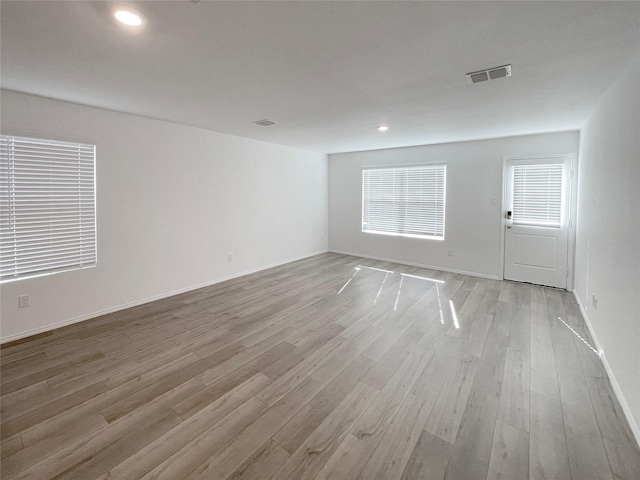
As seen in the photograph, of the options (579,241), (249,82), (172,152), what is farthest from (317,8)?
(579,241)

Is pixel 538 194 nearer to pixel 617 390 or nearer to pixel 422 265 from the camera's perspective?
pixel 422 265

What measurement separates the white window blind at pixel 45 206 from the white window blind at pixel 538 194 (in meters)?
6.09

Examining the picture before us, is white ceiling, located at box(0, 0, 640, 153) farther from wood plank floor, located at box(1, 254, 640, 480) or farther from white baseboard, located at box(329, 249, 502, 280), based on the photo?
white baseboard, located at box(329, 249, 502, 280)

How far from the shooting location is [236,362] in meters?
2.66

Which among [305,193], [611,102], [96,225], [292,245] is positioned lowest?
[292,245]

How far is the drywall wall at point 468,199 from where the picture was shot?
4.91 m

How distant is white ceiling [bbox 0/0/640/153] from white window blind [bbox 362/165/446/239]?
2.27m

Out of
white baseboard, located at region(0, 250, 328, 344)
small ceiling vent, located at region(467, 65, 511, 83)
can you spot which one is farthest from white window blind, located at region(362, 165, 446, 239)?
small ceiling vent, located at region(467, 65, 511, 83)

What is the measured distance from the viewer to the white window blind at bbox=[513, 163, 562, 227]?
4633 millimetres

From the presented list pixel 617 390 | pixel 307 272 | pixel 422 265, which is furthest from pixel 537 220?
pixel 307 272

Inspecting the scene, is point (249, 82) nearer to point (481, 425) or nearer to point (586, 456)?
point (481, 425)

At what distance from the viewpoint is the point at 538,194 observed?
478 cm

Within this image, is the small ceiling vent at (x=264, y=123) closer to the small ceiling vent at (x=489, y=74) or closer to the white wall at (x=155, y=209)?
the white wall at (x=155, y=209)

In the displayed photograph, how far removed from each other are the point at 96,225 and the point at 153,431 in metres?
2.68
